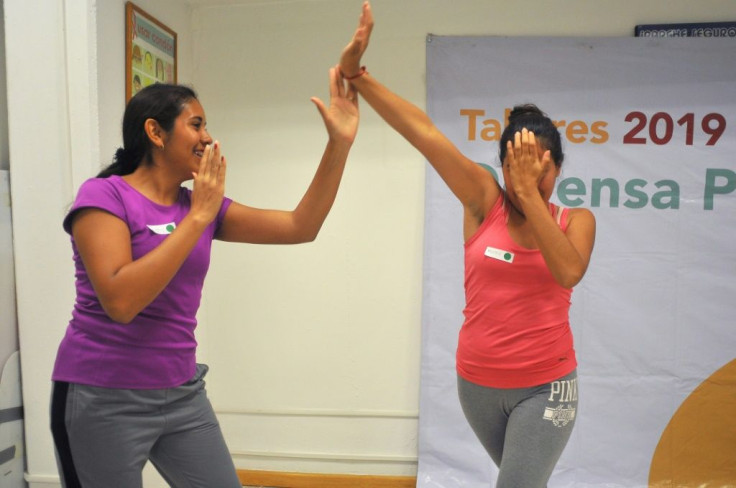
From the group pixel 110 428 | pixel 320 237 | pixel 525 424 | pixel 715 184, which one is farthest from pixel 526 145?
pixel 715 184

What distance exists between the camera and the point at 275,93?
10.0ft

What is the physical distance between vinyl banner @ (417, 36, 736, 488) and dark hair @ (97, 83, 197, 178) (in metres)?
1.62

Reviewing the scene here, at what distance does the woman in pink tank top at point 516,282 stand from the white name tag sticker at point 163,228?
66cm

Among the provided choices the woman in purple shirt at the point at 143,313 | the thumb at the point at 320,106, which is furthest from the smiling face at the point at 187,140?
the thumb at the point at 320,106

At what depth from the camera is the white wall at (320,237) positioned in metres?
2.98

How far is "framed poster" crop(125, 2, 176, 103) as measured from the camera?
2443mm

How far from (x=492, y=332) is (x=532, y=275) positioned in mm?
191

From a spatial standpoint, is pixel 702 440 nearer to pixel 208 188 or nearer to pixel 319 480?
pixel 319 480

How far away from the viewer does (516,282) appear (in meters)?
1.66

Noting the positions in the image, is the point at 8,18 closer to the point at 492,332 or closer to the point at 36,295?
the point at 36,295

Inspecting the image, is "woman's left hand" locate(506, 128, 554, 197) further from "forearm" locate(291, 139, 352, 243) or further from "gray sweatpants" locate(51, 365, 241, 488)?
"gray sweatpants" locate(51, 365, 241, 488)

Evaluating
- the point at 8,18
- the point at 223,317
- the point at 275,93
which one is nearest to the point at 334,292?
the point at 223,317

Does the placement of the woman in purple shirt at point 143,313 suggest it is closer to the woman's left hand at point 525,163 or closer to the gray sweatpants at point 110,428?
the gray sweatpants at point 110,428

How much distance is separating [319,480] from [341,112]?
209 cm
